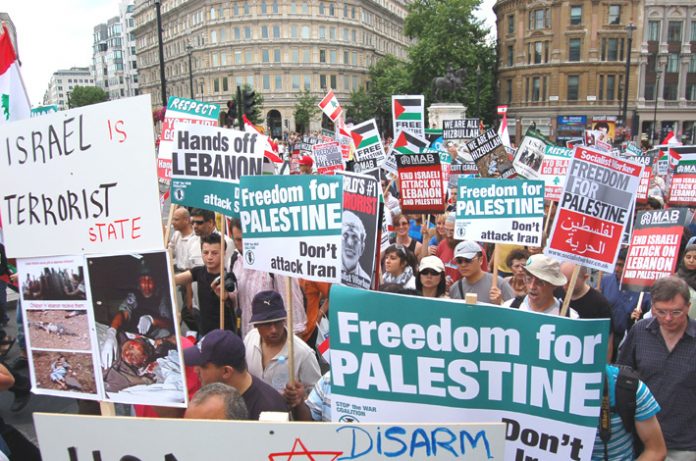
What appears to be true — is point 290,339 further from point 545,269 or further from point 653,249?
point 653,249

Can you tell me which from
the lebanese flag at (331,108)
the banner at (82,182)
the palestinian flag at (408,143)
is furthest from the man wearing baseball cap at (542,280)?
the lebanese flag at (331,108)

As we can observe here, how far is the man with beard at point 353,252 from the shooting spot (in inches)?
159

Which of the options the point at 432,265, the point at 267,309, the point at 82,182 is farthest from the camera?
the point at 432,265

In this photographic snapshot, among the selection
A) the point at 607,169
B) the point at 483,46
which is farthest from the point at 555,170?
the point at 483,46

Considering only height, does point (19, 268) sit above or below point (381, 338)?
above

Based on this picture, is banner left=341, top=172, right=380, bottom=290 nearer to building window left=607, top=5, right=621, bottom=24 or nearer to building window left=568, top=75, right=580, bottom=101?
building window left=568, top=75, right=580, bottom=101

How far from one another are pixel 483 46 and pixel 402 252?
5744 cm

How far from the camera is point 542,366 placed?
2.40m

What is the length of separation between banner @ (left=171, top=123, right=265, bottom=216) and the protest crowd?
0.01 meters

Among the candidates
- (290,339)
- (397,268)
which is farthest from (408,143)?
(290,339)

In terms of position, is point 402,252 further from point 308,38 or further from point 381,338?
point 308,38

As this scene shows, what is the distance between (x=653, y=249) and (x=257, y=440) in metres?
4.36

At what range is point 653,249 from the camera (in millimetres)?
4984

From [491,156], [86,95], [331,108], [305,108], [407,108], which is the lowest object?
[491,156]
